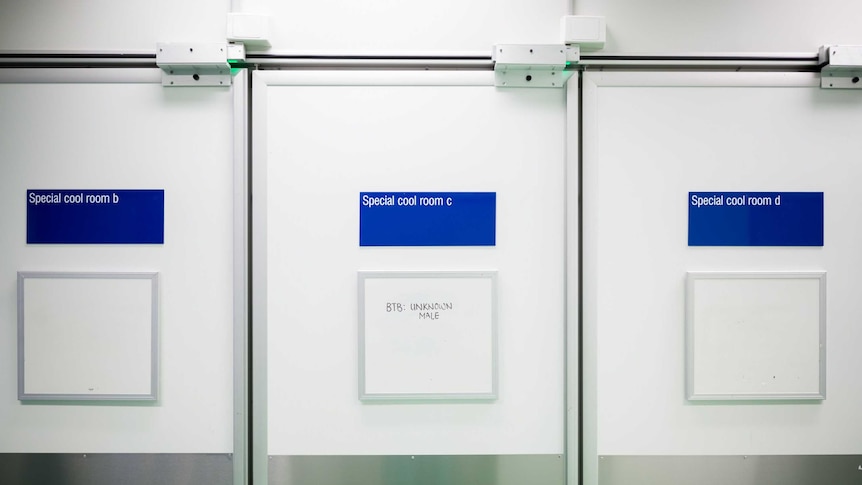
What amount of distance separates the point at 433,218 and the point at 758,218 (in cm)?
100

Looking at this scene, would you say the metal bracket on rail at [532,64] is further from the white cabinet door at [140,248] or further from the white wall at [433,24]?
the white cabinet door at [140,248]

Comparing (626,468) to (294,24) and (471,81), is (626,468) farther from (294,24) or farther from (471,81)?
(294,24)

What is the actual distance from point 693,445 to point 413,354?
925 mm

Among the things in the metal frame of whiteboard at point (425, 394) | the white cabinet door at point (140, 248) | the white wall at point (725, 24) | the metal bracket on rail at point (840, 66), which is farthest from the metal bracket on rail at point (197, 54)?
the metal bracket on rail at point (840, 66)

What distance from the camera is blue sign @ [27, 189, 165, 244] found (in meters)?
1.27

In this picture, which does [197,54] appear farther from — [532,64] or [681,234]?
[681,234]

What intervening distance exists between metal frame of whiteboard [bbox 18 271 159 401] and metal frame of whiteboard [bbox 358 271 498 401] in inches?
24.7

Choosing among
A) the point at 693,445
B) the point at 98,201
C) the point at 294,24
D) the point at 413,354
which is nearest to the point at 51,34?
the point at 98,201

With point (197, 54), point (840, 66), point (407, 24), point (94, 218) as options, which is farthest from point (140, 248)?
point (840, 66)

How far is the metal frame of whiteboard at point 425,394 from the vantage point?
127cm

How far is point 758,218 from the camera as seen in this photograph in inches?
50.3

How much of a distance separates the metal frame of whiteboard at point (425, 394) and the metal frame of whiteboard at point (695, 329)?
1.96 ft

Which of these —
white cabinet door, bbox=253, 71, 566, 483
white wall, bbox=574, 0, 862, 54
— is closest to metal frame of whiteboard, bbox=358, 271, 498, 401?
white cabinet door, bbox=253, 71, 566, 483

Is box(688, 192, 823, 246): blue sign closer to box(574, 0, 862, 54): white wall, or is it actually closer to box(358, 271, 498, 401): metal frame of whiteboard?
box(574, 0, 862, 54): white wall
